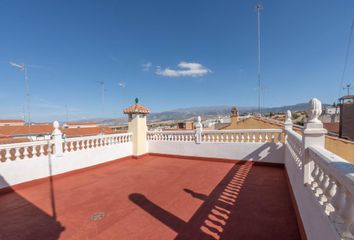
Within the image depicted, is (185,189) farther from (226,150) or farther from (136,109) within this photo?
(136,109)

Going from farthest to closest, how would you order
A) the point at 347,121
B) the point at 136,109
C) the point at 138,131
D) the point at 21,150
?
the point at 347,121 → the point at 138,131 → the point at 136,109 → the point at 21,150

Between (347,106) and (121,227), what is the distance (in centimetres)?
1345

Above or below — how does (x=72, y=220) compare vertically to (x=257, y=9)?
below

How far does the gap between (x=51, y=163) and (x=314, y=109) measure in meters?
5.40

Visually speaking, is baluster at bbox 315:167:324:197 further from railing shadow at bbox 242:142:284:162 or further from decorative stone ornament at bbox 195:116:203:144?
decorative stone ornament at bbox 195:116:203:144

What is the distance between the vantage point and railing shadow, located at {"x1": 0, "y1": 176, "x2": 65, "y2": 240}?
7.10ft

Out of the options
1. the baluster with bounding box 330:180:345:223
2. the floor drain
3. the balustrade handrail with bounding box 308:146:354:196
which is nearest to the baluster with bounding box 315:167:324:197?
the balustrade handrail with bounding box 308:146:354:196

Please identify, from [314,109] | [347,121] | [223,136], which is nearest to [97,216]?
[314,109]

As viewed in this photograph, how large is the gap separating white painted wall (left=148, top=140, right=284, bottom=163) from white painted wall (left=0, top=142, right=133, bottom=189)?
1730 mm

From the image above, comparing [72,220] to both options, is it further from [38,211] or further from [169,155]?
[169,155]

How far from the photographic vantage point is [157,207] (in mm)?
2750

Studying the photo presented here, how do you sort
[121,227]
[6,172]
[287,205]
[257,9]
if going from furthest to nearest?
[257,9] → [6,172] → [287,205] → [121,227]

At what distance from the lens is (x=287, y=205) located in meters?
2.67

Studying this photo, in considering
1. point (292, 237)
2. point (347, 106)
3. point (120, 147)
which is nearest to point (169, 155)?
point (120, 147)
